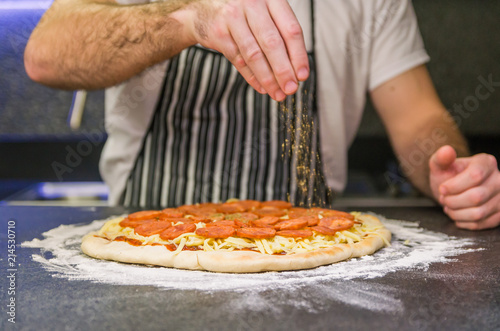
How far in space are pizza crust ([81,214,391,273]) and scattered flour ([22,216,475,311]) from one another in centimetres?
1

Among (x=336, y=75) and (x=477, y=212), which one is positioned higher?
(x=336, y=75)

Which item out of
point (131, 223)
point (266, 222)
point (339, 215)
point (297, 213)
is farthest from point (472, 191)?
point (131, 223)

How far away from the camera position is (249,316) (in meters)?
0.81

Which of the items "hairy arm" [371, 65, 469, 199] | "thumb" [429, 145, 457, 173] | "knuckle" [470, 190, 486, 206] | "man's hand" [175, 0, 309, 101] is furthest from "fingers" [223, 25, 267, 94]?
"hairy arm" [371, 65, 469, 199]

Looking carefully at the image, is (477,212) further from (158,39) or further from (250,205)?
(158,39)

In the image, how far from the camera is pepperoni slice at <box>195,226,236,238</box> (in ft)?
3.83

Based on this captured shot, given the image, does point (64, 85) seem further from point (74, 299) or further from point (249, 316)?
point (249, 316)

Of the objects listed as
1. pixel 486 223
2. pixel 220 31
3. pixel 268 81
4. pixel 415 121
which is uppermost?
pixel 220 31

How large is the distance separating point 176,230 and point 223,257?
0.66 feet

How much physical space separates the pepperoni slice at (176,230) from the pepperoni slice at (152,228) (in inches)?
0.9

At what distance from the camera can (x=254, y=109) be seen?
1850 millimetres

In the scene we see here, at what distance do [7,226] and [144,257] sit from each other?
0.65 meters

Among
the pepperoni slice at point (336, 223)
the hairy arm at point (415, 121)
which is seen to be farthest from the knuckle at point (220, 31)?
the hairy arm at point (415, 121)

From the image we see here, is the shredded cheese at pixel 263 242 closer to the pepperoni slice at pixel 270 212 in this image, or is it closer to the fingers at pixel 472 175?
the pepperoni slice at pixel 270 212
